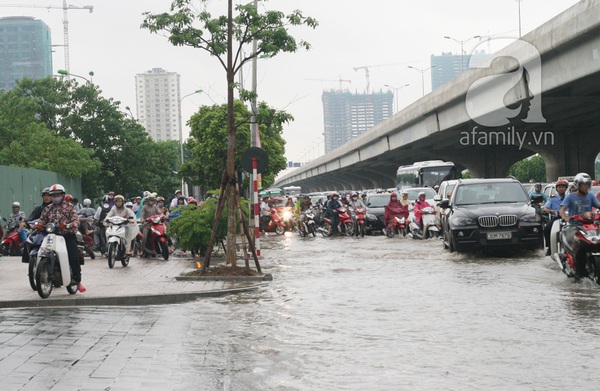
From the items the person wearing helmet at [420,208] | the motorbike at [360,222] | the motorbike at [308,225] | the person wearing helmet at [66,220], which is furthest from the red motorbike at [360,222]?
the person wearing helmet at [66,220]

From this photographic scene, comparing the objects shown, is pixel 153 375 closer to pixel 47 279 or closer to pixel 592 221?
pixel 47 279

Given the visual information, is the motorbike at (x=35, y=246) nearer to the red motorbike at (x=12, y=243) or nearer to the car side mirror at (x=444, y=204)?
the car side mirror at (x=444, y=204)

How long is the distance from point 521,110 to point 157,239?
22384 millimetres

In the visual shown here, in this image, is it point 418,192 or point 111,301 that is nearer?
point 111,301

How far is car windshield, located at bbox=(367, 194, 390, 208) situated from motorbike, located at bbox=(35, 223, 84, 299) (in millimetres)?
23638

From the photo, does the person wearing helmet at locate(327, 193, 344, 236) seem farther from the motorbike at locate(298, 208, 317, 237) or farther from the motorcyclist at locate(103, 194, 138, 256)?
the motorcyclist at locate(103, 194, 138, 256)

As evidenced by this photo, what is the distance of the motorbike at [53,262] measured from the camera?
40.5 ft

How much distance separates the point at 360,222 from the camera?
3338 centimetres

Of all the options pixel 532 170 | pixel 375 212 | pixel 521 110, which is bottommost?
pixel 375 212

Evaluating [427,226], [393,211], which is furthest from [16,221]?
[393,211]

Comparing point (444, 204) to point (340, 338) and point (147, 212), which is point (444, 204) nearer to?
point (147, 212)

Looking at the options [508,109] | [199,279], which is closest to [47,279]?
[199,279]

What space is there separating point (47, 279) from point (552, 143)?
42.1 metres

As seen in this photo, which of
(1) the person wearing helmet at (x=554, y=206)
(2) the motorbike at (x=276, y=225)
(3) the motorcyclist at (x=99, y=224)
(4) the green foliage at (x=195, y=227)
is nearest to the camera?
(1) the person wearing helmet at (x=554, y=206)
